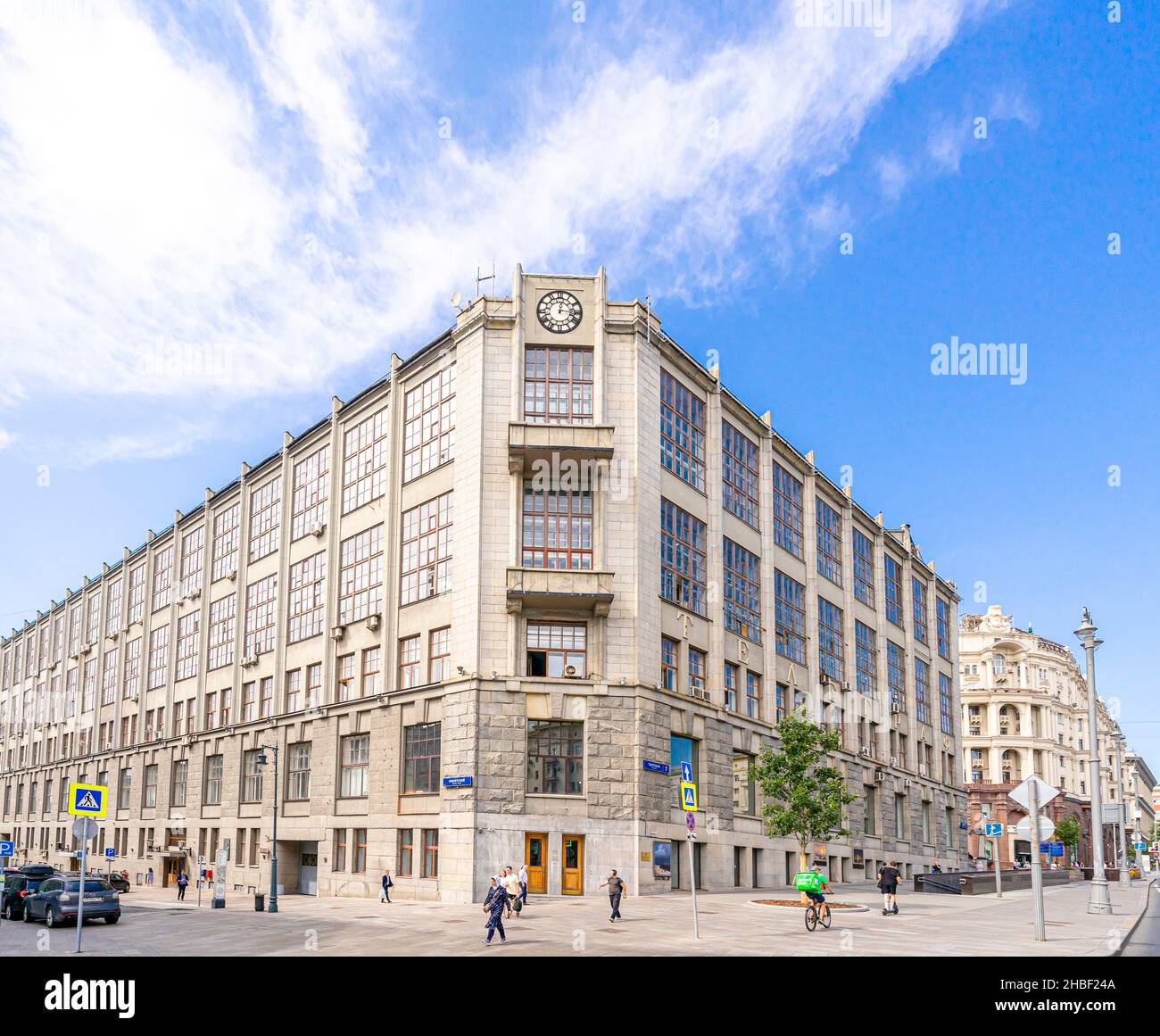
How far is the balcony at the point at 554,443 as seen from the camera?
44688mm

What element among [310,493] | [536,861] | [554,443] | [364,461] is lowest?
[536,861]

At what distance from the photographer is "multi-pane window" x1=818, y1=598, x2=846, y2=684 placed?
6562 cm

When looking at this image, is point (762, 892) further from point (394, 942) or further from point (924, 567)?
point (924, 567)

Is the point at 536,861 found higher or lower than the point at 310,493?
lower

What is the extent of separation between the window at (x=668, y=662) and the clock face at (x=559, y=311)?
13.5 m

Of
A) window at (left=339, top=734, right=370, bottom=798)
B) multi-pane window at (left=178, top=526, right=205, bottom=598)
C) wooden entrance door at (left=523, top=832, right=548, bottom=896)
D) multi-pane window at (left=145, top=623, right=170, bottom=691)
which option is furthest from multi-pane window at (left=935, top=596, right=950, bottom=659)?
multi-pane window at (left=145, top=623, right=170, bottom=691)

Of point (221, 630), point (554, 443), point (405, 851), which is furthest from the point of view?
point (221, 630)

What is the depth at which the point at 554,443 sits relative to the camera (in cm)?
4472

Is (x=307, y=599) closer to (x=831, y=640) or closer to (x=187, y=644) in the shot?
(x=187, y=644)

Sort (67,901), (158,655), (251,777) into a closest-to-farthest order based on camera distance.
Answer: (67,901) → (251,777) → (158,655)

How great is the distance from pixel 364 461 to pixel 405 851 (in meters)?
19.0

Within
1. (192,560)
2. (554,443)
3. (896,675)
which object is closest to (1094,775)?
(554,443)

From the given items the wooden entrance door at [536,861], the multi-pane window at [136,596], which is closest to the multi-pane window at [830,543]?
the wooden entrance door at [536,861]

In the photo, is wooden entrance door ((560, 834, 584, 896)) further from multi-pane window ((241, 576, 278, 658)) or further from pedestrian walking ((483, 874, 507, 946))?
multi-pane window ((241, 576, 278, 658))
